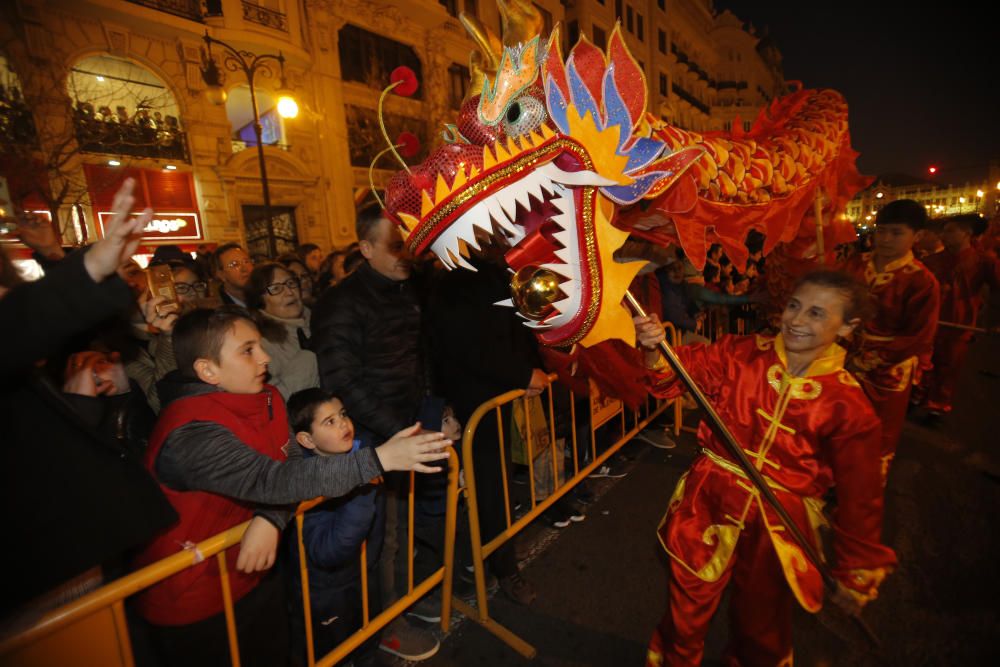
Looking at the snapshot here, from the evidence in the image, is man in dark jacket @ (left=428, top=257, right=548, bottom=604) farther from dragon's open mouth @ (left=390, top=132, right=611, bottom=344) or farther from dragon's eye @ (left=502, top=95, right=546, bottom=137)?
dragon's eye @ (left=502, top=95, right=546, bottom=137)

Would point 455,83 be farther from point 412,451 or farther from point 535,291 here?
point 412,451

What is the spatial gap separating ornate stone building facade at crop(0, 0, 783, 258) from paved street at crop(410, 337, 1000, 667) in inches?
366

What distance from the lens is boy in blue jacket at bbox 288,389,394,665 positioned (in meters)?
1.95

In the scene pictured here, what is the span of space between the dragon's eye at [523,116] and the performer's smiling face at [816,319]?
4.16 ft

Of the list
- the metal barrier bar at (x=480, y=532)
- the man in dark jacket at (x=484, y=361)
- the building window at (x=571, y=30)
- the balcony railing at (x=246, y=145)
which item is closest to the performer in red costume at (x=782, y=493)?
the metal barrier bar at (x=480, y=532)

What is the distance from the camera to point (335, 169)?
16.2 metres

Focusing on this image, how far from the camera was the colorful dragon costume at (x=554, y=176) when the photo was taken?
4.84 ft

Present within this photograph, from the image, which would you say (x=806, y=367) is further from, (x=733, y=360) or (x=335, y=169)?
(x=335, y=169)

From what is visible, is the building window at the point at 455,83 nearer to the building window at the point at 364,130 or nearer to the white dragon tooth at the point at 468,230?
the building window at the point at 364,130

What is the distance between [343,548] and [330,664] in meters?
0.48

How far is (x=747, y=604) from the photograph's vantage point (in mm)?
1863

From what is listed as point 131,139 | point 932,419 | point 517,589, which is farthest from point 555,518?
point 131,139

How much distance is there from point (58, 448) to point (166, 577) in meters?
0.52

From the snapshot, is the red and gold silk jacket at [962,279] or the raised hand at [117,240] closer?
the raised hand at [117,240]
